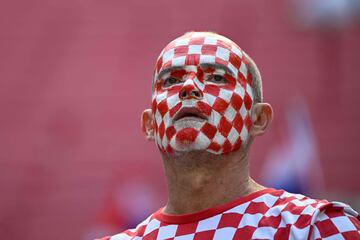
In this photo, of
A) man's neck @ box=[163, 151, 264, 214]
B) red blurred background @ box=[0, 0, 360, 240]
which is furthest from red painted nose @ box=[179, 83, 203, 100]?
red blurred background @ box=[0, 0, 360, 240]

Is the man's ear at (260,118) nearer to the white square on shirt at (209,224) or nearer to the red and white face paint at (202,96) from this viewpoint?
the red and white face paint at (202,96)

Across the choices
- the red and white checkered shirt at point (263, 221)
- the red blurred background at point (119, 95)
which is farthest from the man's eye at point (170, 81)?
the red blurred background at point (119, 95)

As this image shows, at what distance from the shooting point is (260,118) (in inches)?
132

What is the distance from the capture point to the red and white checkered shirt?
2.87 meters

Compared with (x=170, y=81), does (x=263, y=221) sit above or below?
below

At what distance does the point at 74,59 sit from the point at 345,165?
2840 millimetres

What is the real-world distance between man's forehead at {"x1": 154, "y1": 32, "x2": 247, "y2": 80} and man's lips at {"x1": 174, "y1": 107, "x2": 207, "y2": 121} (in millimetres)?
208

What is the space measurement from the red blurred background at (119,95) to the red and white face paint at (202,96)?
13.1ft

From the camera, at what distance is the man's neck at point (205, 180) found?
316 cm

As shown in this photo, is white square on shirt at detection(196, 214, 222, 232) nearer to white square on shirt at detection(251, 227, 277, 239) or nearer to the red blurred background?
white square on shirt at detection(251, 227, 277, 239)

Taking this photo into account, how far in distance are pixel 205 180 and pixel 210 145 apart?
14 centimetres

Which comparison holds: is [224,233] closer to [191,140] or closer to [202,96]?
[191,140]

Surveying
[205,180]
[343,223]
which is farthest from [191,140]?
[343,223]

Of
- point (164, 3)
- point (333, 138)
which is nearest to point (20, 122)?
point (164, 3)
